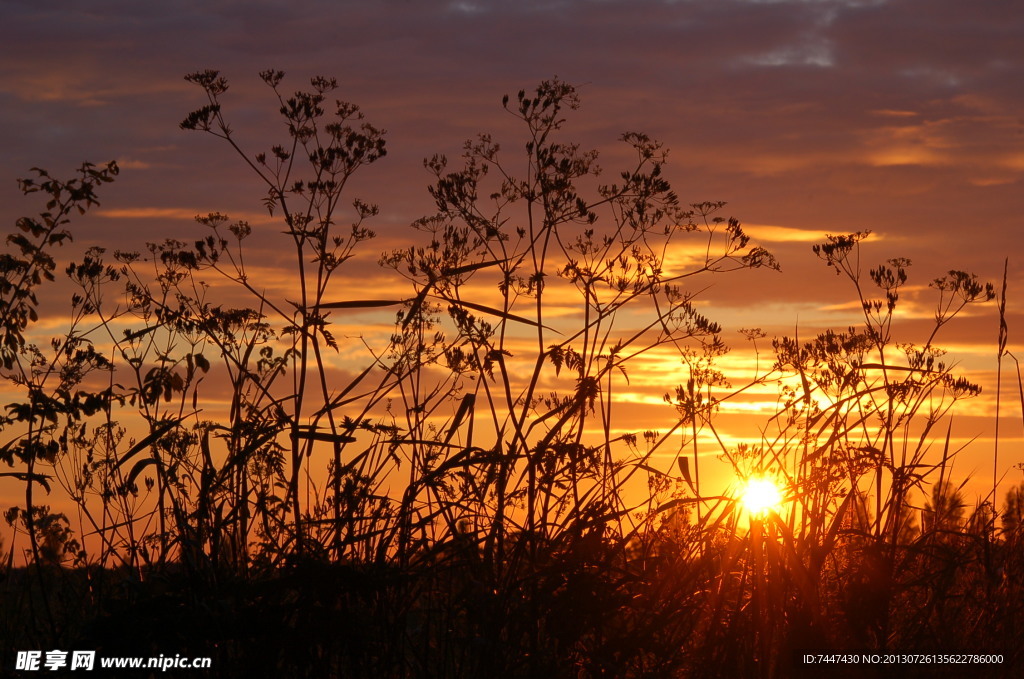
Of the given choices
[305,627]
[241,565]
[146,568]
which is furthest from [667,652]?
[146,568]

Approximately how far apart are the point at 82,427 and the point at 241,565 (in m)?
2.76

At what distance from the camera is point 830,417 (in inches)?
240

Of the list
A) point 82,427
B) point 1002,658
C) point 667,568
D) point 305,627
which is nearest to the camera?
point 305,627

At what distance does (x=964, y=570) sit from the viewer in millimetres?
6809

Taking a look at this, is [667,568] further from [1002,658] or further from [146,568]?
[146,568]

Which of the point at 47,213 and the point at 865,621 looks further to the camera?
the point at 47,213

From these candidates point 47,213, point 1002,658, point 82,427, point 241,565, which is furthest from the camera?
point 82,427

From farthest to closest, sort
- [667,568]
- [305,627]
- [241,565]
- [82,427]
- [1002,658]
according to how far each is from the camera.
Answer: [82,427], [1002,658], [667,568], [241,565], [305,627]

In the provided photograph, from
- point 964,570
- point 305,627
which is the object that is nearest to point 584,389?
point 305,627

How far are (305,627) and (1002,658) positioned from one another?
3.73 metres

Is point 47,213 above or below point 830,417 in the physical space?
above

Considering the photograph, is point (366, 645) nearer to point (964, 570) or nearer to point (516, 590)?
point (516, 590)

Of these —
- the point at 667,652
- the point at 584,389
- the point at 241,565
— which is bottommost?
the point at 667,652

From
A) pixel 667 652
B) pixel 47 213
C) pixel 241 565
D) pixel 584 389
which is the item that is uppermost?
pixel 47 213
